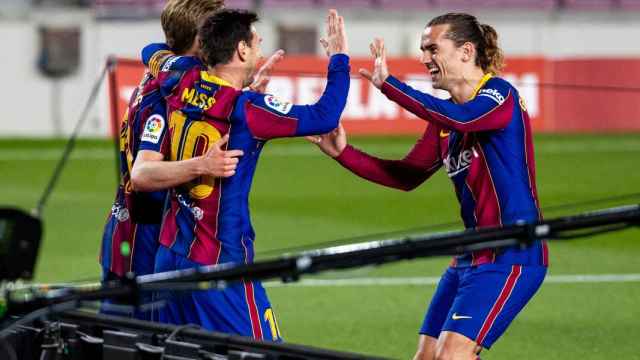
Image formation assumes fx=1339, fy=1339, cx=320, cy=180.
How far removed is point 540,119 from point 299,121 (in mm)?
16736

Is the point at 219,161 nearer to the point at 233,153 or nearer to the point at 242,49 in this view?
the point at 233,153

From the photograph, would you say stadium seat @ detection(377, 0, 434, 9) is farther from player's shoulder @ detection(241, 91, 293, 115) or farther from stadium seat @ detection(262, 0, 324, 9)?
player's shoulder @ detection(241, 91, 293, 115)

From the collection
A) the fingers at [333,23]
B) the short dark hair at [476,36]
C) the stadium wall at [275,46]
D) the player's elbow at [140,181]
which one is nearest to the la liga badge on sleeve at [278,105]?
the fingers at [333,23]

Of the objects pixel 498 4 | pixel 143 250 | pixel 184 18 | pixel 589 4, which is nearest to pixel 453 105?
pixel 184 18

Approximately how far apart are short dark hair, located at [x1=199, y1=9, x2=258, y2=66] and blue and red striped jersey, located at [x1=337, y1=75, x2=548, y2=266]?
2.03ft

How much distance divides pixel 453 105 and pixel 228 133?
915mm

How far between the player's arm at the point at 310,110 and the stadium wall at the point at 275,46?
53.5 ft

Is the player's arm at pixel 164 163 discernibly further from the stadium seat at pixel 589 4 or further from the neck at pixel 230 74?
the stadium seat at pixel 589 4

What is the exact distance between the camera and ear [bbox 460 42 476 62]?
223 inches

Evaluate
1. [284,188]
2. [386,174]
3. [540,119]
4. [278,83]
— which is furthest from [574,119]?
[386,174]

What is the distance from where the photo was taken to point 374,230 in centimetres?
1330

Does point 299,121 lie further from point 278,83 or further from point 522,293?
point 278,83

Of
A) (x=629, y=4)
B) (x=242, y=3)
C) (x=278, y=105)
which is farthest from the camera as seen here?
(x=629, y=4)

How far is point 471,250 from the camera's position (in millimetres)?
4004
